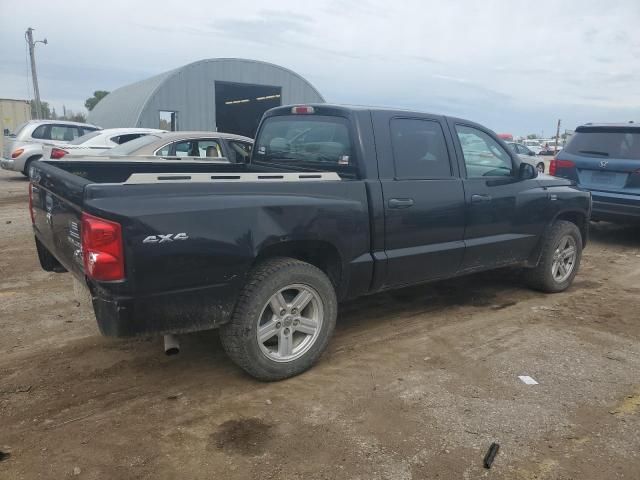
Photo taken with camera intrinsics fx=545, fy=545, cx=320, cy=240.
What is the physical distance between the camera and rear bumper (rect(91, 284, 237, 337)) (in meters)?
2.95

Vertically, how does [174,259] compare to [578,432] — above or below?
above

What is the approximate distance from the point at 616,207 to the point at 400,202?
17.2 feet

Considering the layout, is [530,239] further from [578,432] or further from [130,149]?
[130,149]

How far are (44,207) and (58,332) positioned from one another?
3.85 feet

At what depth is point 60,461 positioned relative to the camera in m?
2.76

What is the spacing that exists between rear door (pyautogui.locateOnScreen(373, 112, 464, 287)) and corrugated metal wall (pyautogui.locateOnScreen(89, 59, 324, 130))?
19.3m

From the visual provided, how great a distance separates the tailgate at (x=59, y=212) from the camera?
311cm

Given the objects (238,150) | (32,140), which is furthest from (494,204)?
(32,140)

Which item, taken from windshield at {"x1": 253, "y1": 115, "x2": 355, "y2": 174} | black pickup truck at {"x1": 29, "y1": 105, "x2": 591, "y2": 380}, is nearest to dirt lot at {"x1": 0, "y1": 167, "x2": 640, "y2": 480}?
black pickup truck at {"x1": 29, "y1": 105, "x2": 591, "y2": 380}

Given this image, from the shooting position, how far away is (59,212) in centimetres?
339

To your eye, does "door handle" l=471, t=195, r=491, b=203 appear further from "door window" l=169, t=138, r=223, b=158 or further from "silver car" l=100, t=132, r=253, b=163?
"door window" l=169, t=138, r=223, b=158

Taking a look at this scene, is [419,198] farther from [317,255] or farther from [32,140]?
[32,140]

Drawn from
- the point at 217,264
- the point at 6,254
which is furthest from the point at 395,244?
the point at 6,254

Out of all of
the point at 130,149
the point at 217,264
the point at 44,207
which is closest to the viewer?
the point at 217,264
